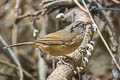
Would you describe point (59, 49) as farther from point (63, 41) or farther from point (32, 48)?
point (32, 48)

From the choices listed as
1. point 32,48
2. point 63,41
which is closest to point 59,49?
point 63,41

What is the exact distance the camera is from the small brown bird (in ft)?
9.45

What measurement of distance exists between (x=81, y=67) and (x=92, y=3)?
123 cm

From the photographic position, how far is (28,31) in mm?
5488

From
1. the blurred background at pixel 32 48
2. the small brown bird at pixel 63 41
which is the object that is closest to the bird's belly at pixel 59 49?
the small brown bird at pixel 63 41

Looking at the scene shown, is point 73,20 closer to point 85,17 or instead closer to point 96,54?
point 85,17

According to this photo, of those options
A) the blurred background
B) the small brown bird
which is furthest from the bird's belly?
the blurred background

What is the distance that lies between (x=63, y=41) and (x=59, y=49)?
142mm

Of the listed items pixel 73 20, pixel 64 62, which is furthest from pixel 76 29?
pixel 64 62

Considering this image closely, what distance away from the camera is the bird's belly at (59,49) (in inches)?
112

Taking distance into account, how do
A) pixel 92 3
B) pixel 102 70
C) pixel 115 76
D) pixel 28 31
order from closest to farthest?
pixel 115 76 < pixel 92 3 < pixel 102 70 < pixel 28 31

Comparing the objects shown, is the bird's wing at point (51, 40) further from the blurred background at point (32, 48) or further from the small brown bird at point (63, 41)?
the blurred background at point (32, 48)

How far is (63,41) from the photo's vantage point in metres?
3.07

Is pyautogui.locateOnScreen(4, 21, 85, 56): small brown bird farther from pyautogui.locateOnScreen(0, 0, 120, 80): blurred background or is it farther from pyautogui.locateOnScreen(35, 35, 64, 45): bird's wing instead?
pyautogui.locateOnScreen(0, 0, 120, 80): blurred background
